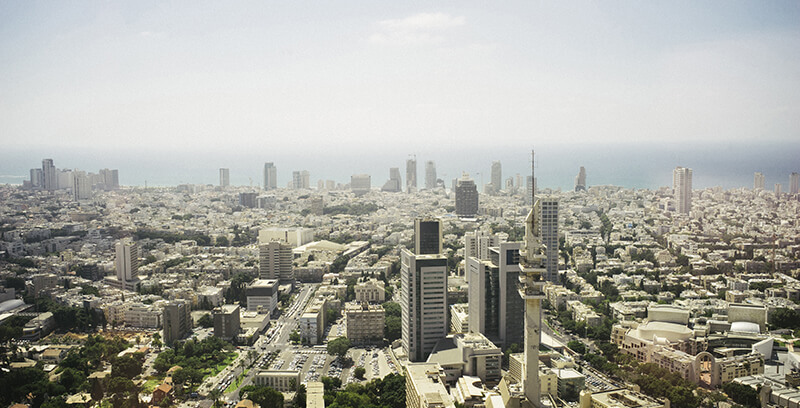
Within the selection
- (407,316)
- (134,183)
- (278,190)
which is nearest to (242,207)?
(134,183)

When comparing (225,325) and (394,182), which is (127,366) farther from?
(394,182)

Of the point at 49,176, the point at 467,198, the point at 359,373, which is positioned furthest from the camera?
the point at 467,198

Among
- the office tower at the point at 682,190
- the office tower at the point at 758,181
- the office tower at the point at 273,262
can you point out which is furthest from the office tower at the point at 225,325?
the office tower at the point at 682,190

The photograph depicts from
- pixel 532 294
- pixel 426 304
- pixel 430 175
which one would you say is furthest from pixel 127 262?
pixel 430 175

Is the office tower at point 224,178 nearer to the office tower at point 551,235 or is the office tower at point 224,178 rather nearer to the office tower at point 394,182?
the office tower at point 394,182

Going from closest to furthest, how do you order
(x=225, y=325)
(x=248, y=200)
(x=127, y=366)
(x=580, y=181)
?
(x=127, y=366), (x=225, y=325), (x=248, y=200), (x=580, y=181)

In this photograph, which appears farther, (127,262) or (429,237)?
(127,262)
